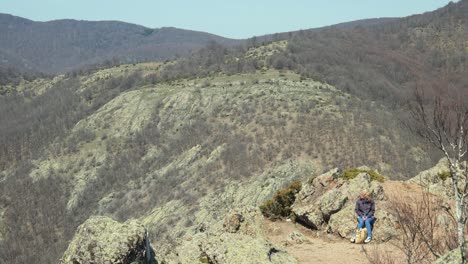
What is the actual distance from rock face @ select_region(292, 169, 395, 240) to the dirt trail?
497 millimetres

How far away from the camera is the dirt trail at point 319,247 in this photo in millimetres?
17297

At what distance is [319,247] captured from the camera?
63.1 feet

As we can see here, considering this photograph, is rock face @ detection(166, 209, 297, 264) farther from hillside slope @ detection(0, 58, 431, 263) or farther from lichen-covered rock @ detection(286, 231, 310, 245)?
hillside slope @ detection(0, 58, 431, 263)

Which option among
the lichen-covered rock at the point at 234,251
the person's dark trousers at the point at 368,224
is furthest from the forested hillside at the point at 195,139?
the person's dark trousers at the point at 368,224

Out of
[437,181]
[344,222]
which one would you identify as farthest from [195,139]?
[344,222]

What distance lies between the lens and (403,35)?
182500mm

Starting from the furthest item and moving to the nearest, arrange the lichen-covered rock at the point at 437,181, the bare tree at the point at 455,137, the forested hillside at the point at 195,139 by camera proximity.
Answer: the forested hillside at the point at 195,139, the lichen-covered rock at the point at 437,181, the bare tree at the point at 455,137

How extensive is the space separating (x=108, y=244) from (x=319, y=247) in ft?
35.6

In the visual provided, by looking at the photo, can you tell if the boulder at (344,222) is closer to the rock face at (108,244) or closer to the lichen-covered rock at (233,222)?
the lichen-covered rock at (233,222)

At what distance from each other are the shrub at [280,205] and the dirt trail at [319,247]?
893 mm

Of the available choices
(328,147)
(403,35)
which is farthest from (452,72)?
(328,147)

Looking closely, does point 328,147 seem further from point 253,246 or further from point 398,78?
point 398,78

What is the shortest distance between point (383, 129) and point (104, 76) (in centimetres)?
10094

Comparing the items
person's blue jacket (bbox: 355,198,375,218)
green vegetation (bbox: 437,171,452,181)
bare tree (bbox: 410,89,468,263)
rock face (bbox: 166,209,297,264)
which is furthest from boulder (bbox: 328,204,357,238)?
bare tree (bbox: 410,89,468,263)
